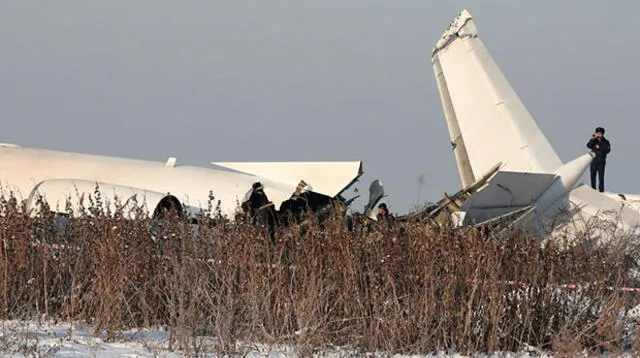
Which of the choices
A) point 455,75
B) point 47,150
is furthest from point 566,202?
point 47,150

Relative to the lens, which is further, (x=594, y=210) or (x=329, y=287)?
(x=594, y=210)

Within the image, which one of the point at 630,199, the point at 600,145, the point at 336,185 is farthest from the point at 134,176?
the point at 600,145

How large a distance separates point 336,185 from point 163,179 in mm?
3073

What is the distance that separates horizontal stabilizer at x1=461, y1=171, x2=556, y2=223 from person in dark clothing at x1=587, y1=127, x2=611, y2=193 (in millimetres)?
5898

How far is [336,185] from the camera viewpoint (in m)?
18.8

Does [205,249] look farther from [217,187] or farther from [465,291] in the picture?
[217,187]

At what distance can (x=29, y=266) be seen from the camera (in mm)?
11266

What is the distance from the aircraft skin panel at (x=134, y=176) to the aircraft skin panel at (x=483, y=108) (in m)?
5.84

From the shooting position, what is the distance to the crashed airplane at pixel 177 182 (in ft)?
59.1

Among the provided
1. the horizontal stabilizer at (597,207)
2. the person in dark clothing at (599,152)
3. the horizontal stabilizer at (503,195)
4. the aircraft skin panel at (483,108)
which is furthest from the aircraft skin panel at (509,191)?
the person in dark clothing at (599,152)

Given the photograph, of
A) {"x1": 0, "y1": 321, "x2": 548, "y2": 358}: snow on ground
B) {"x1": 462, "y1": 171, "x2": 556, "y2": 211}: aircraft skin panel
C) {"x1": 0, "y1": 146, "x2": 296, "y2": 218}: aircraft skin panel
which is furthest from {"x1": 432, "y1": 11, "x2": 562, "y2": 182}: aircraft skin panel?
{"x1": 0, "y1": 321, "x2": 548, "y2": 358}: snow on ground

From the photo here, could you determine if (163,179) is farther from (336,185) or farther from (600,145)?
(600,145)

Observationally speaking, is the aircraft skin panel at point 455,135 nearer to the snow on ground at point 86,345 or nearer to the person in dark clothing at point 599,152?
the person in dark clothing at point 599,152

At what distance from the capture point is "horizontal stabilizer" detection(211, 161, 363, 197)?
18.9 m
